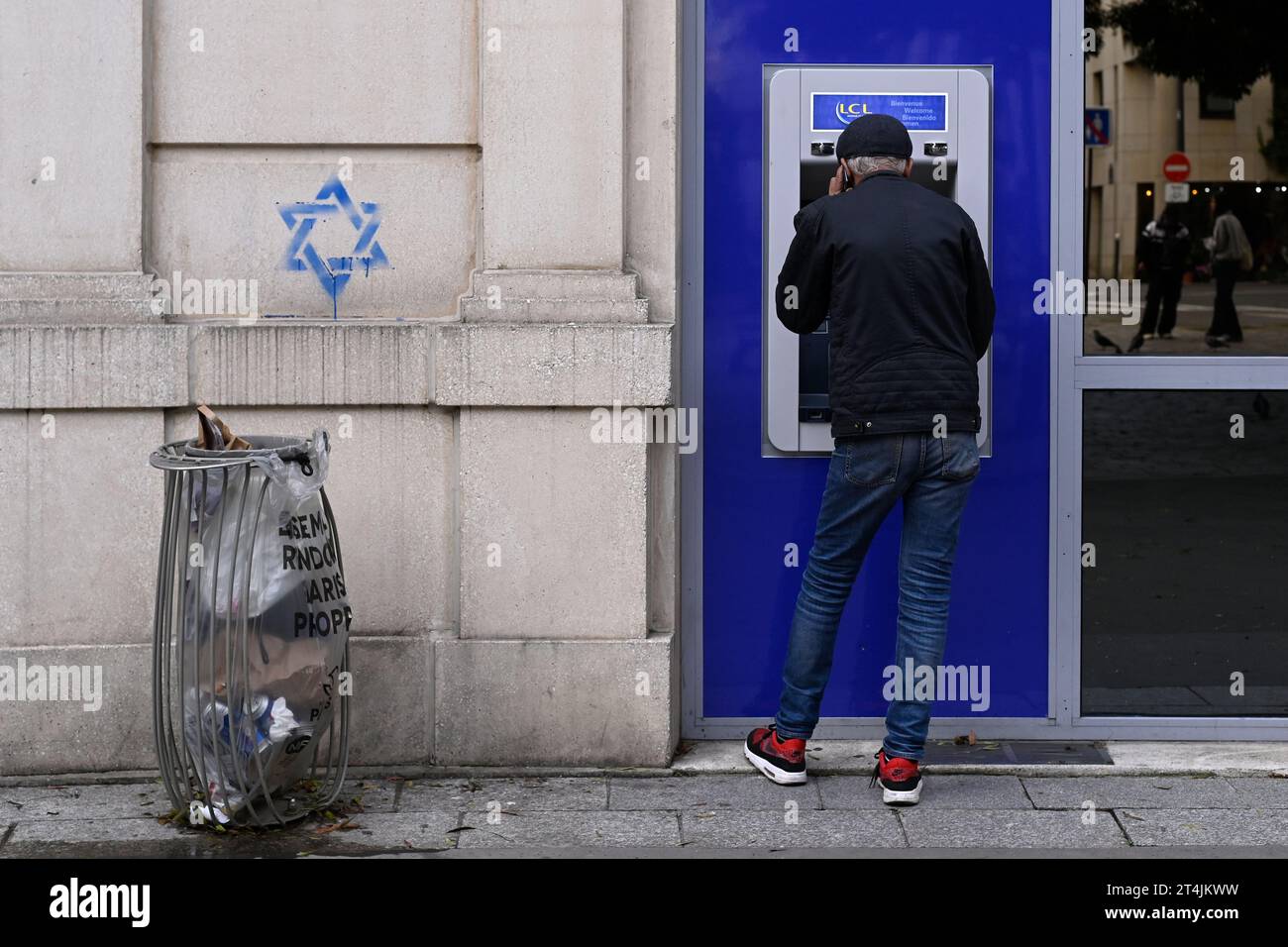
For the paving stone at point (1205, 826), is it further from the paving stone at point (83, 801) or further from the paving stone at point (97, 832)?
the paving stone at point (83, 801)

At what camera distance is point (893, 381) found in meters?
5.29

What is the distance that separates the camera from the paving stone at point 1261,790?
17.9 ft

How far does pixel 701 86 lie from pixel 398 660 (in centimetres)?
208

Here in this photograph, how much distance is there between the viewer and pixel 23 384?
5617 mm

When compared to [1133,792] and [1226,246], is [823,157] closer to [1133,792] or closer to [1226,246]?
[1226,246]

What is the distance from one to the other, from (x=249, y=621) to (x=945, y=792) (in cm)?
215

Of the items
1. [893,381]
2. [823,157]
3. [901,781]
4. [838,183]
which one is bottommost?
[901,781]

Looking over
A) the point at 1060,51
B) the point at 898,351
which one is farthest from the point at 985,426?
the point at 1060,51

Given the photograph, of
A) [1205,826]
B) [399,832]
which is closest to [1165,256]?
[1205,826]

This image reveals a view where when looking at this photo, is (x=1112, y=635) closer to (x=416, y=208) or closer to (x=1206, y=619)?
(x=1206, y=619)

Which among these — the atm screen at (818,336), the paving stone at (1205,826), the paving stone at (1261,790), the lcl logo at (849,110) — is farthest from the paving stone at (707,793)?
the lcl logo at (849,110)

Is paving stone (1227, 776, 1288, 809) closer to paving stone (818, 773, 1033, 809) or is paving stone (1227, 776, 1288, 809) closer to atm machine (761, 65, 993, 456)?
paving stone (818, 773, 1033, 809)

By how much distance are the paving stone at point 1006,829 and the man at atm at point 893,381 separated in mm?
159

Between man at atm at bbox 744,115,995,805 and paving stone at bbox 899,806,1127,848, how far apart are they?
0.16m
